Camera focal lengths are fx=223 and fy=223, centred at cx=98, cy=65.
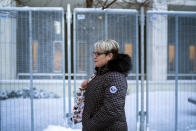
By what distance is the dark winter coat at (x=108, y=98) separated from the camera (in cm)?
180

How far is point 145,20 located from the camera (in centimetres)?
493

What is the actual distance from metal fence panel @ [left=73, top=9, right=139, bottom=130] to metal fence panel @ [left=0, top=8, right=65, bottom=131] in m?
0.36

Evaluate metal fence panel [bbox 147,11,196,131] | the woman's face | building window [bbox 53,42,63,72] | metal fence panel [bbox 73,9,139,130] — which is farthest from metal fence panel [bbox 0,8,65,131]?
the woman's face

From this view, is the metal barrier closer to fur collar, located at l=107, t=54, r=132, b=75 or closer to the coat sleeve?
fur collar, located at l=107, t=54, r=132, b=75

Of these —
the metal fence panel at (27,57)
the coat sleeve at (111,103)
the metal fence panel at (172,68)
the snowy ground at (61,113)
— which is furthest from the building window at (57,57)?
the coat sleeve at (111,103)

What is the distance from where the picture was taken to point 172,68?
16.8 ft

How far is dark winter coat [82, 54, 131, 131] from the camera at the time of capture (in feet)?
5.91

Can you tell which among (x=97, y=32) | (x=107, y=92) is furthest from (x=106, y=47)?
(x=97, y=32)

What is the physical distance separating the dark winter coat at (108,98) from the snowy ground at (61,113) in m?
3.01

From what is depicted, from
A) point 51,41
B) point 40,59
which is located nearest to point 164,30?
point 51,41

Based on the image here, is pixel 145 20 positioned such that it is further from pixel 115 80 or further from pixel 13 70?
pixel 115 80

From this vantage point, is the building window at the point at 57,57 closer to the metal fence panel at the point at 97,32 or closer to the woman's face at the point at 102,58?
the metal fence panel at the point at 97,32

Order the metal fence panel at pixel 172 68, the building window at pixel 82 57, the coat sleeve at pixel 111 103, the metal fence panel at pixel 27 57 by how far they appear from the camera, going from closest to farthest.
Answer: the coat sleeve at pixel 111 103 → the metal fence panel at pixel 27 57 → the building window at pixel 82 57 → the metal fence panel at pixel 172 68

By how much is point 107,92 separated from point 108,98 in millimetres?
53
